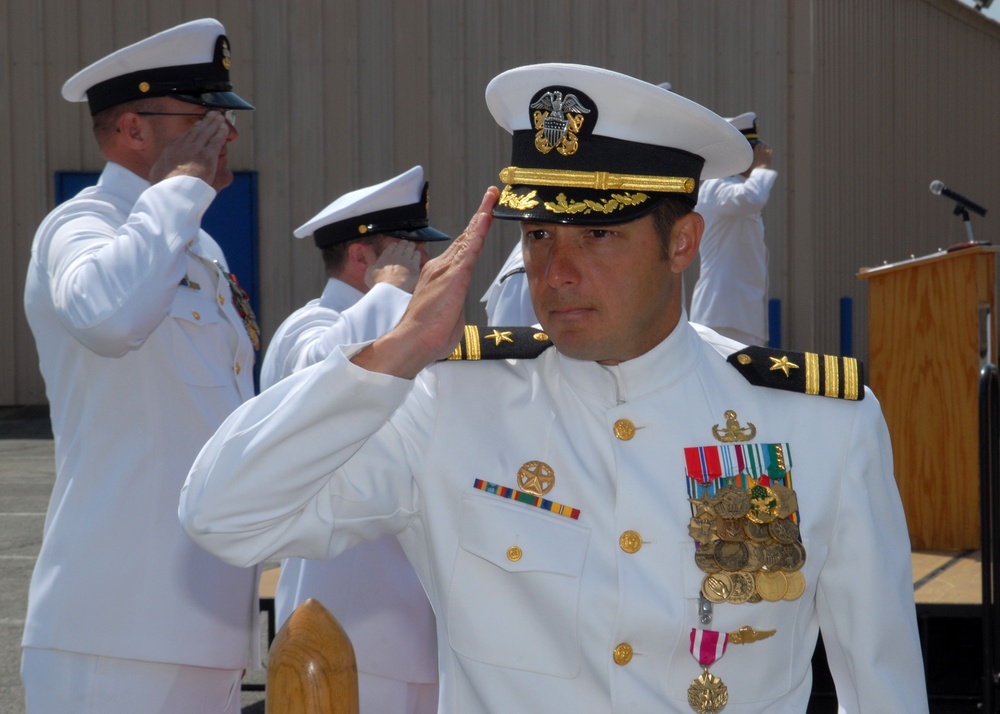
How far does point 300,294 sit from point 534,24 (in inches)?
145

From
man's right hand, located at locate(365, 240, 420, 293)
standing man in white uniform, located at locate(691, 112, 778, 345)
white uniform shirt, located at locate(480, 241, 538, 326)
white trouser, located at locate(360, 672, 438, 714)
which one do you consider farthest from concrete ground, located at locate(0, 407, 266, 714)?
standing man in white uniform, located at locate(691, 112, 778, 345)

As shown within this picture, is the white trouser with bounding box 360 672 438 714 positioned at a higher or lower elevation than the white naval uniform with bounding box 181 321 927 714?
lower

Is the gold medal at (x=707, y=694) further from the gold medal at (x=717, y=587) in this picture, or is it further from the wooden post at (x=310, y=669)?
the wooden post at (x=310, y=669)

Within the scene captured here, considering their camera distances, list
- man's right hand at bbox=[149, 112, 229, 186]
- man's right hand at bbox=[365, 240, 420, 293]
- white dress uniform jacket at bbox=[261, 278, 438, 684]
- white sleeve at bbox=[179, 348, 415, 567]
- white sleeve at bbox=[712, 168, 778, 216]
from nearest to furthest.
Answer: white sleeve at bbox=[179, 348, 415, 567]
man's right hand at bbox=[149, 112, 229, 186]
white dress uniform jacket at bbox=[261, 278, 438, 684]
man's right hand at bbox=[365, 240, 420, 293]
white sleeve at bbox=[712, 168, 778, 216]

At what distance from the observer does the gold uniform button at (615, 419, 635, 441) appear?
74.8 inches

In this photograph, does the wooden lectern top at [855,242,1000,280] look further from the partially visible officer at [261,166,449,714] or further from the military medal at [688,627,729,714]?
the military medal at [688,627,729,714]

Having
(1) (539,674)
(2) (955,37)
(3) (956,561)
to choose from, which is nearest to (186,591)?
(1) (539,674)

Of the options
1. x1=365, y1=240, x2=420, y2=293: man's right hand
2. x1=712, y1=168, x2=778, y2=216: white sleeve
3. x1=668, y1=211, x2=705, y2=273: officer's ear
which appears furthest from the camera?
x1=712, y1=168, x2=778, y2=216: white sleeve

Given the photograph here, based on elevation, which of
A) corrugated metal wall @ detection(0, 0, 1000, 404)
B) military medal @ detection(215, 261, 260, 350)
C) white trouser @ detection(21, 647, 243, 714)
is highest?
corrugated metal wall @ detection(0, 0, 1000, 404)

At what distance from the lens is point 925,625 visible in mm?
4277

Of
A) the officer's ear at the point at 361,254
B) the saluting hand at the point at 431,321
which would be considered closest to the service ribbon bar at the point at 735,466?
the saluting hand at the point at 431,321

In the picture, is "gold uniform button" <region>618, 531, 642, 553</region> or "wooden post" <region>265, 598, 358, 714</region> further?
"gold uniform button" <region>618, 531, 642, 553</region>

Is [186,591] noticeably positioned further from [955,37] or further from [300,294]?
[955,37]

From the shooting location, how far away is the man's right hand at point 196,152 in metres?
2.77
